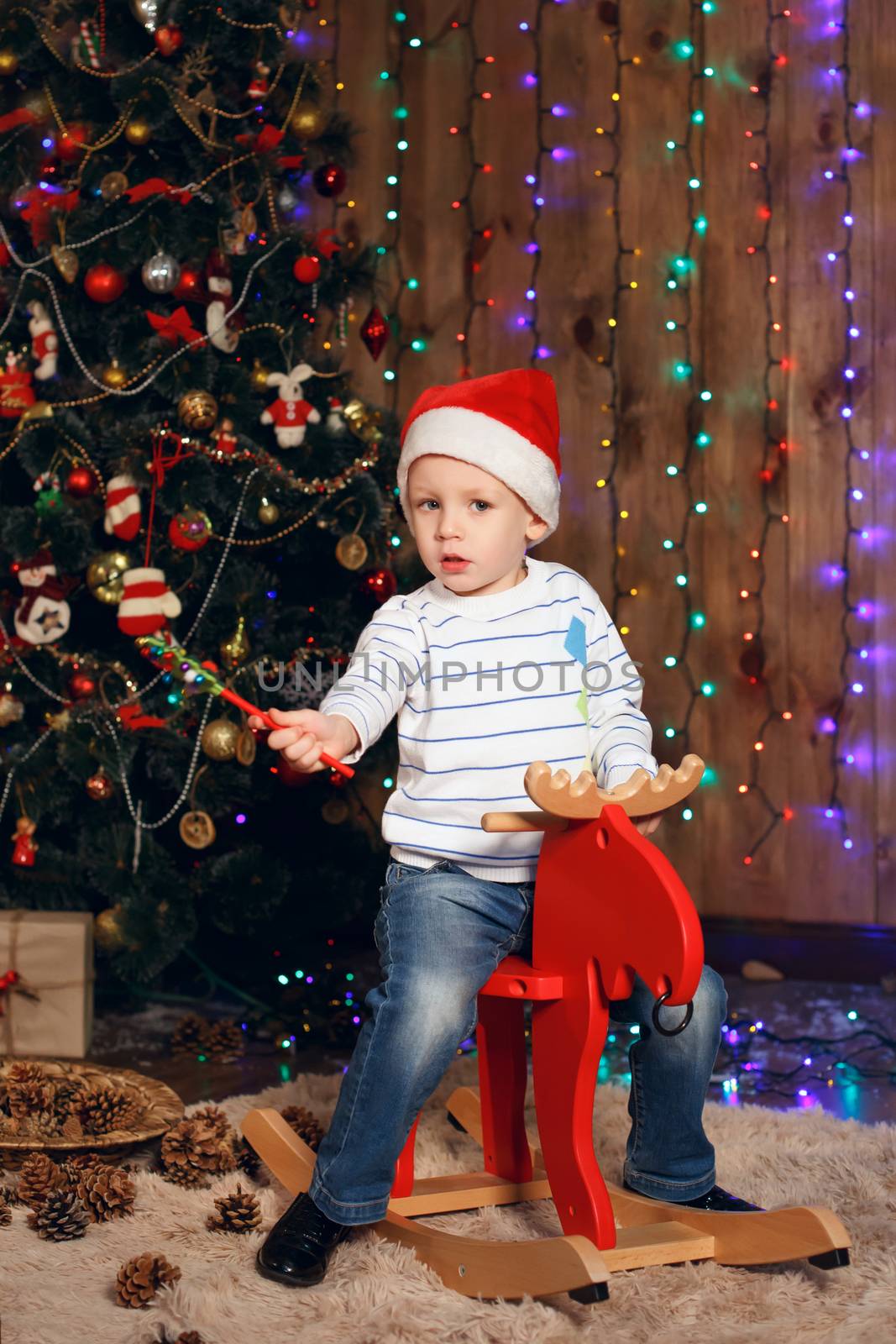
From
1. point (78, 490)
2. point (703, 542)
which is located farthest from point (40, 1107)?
point (703, 542)

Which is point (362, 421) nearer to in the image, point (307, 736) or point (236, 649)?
point (236, 649)

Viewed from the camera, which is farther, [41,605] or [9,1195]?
[41,605]

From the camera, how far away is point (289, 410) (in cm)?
204

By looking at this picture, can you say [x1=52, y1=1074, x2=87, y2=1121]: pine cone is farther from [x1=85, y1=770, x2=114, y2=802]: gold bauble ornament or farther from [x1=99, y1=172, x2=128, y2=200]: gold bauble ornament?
[x1=99, y1=172, x2=128, y2=200]: gold bauble ornament

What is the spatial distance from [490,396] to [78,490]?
2.65ft

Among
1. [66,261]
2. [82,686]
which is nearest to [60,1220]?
[82,686]

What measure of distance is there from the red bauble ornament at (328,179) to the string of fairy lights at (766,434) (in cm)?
89

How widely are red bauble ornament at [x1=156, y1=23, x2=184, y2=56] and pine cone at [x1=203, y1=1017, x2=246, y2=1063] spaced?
4.87 ft

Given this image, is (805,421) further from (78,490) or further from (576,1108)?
(576,1108)

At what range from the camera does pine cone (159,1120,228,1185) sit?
145cm

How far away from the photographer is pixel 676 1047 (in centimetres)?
127

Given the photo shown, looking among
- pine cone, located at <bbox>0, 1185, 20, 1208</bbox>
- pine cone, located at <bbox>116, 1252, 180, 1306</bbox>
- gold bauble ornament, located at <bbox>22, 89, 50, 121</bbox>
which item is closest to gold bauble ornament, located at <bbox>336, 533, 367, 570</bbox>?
gold bauble ornament, located at <bbox>22, 89, 50, 121</bbox>

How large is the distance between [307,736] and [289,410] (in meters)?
1.01

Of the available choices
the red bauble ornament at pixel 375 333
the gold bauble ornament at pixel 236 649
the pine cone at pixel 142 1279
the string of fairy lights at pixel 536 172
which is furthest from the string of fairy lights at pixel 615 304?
the pine cone at pixel 142 1279
